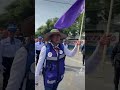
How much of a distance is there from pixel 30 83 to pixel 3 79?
2.33ft

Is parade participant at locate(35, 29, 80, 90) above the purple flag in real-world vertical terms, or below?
below

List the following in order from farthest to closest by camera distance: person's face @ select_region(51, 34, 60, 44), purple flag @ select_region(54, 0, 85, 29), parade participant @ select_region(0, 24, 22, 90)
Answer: purple flag @ select_region(54, 0, 85, 29) → person's face @ select_region(51, 34, 60, 44) → parade participant @ select_region(0, 24, 22, 90)

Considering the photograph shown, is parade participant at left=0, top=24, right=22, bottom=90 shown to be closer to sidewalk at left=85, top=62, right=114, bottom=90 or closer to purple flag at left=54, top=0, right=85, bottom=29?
sidewalk at left=85, top=62, right=114, bottom=90

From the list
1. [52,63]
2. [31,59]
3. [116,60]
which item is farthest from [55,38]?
[31,59]

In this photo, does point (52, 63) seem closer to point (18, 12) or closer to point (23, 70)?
point (18, 12)

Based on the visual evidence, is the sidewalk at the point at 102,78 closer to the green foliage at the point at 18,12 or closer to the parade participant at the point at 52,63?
the parade participant at the point at 52,63

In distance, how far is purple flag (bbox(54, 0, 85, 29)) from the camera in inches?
144

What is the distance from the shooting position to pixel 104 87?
9.51ft

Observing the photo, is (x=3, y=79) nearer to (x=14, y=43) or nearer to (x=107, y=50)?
(x=14, y=43)

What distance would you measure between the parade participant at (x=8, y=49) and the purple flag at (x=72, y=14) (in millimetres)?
847

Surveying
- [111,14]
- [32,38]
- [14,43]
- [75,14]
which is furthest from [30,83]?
[75,14]

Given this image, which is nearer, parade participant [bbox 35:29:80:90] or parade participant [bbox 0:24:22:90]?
parade participant [bbox 0:24:22:90]

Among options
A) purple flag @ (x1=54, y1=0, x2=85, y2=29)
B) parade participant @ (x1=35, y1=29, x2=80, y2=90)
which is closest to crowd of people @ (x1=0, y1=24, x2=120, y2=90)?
parade participant @ (x1=35, y1=29, x2=80, y2=90)

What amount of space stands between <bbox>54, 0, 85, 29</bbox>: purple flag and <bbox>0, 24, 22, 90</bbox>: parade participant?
2.78 feet
